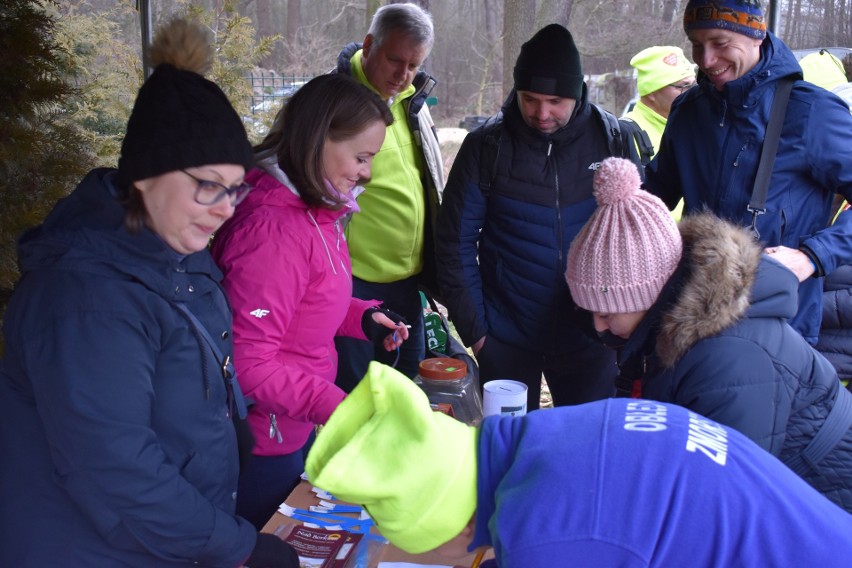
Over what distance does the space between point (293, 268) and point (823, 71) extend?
2.78 metres

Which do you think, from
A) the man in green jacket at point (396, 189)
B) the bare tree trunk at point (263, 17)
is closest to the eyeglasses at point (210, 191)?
the man in green jacket at point (396, 189)

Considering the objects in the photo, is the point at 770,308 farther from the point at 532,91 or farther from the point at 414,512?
the point at 532,91

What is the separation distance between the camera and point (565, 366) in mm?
2484

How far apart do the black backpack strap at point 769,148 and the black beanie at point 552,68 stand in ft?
1.91

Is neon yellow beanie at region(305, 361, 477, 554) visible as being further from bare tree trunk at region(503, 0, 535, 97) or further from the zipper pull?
bare tree trunk at region(503, 0, 535, 97)

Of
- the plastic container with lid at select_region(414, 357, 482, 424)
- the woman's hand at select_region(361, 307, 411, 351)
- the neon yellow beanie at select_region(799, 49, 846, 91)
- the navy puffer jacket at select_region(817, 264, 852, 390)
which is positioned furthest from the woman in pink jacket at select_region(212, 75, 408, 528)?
the neon yellow beanie at select_region(799, 49, 846, 91)

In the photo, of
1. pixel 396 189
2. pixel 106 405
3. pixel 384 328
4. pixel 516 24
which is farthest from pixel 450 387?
pixel 516 24

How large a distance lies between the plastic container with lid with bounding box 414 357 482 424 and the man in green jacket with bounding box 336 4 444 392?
451 millimetres

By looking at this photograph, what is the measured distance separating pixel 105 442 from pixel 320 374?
2.41 ft

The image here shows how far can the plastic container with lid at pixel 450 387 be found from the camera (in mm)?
2082

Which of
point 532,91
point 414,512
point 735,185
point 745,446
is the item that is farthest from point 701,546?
point 532,91

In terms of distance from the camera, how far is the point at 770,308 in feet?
4.48

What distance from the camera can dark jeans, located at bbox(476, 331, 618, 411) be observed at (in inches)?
97.3

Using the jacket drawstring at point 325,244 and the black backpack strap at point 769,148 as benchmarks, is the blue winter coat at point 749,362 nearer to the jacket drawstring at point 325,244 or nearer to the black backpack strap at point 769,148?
the black backpack strap at point 769,148
